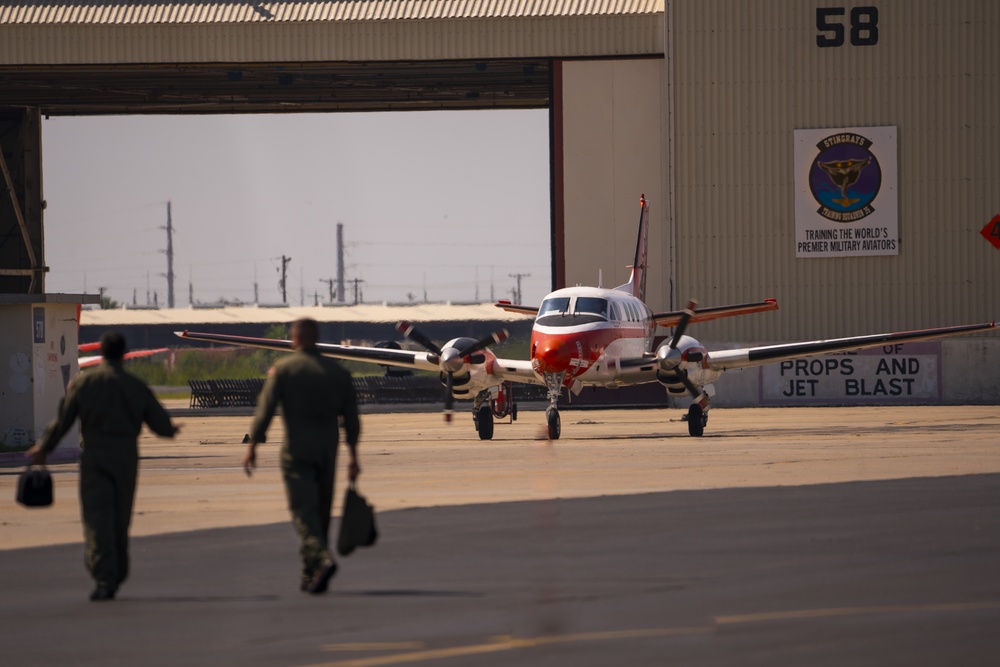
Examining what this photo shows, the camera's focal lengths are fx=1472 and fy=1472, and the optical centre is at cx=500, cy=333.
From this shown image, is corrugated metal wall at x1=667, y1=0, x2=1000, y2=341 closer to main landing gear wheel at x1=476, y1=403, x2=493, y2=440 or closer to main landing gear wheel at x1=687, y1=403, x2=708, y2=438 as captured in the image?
main landing gear wheel at x1=687, y1=403, x2=708, y2=438

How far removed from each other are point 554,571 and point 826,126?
42.7 m

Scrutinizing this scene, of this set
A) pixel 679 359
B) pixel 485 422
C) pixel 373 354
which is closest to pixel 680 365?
pixel 679 359

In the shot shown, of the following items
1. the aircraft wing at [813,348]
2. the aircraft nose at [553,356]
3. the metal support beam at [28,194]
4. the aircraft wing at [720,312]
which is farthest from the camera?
the metal support beam at [28,194]

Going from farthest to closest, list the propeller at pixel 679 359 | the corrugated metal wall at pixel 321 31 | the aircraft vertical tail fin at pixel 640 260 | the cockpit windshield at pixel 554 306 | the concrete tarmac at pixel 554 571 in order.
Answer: the corrugated metal wall at pixel 321 31
the aircraft vertical tail fin at pixel 640 260
the propeller at pixel 679 359
the cockpit windshield at pixel 554 306
the concrete tarmac at pixel 554 571

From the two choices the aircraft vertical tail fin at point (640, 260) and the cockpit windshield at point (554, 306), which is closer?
the cockpit windshield at point (554, 306)

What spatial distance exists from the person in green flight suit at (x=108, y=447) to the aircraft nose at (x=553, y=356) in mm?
19220

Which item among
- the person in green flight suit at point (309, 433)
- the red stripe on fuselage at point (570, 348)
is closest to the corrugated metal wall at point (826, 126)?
the red stripe on fuselage at point (570, 348)

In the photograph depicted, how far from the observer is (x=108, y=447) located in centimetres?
1102

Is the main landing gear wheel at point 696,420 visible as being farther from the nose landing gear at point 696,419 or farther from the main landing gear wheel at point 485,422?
the main landing gear wheel at point 485,422

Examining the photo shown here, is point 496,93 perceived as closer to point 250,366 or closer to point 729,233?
point 729,233

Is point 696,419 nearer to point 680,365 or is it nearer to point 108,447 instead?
point 680,365

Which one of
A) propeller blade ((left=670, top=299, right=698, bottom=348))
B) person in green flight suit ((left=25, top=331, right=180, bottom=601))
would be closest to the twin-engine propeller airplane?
propeller blade ((left=670, top=299, right=698, bottom=348))

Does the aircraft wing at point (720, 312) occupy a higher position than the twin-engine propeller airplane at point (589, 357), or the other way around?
the aircraft wing at point (720, 312)

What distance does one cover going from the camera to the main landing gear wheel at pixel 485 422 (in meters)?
31.6
